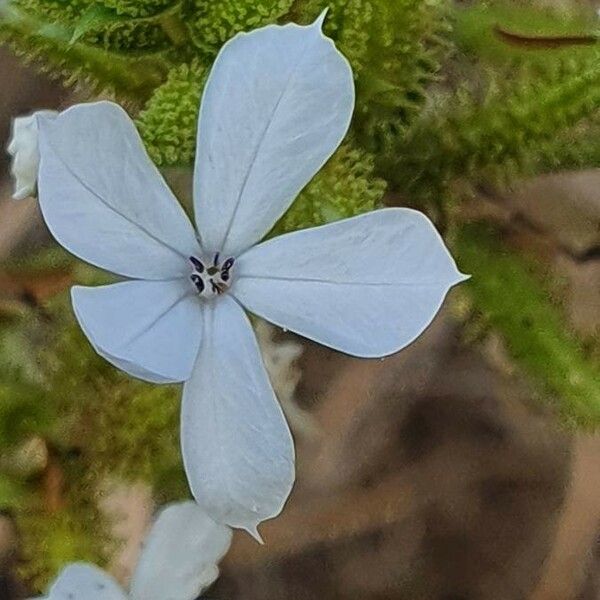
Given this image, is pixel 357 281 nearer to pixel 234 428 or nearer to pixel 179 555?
pixel 234 428

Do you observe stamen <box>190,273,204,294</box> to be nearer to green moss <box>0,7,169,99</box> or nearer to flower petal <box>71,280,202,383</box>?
flower petal <box>71,280,202,383</box>

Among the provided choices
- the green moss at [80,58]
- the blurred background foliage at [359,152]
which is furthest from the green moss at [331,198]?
the green moss at [80,58]

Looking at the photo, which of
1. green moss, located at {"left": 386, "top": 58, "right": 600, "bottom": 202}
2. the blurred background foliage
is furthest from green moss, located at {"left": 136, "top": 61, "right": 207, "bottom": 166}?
green moss, located at {"left": 386, "top": 58, "right": 600, "bottom": 202}

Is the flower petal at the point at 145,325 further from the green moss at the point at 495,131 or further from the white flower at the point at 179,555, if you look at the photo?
the green moss at the point at 495,131

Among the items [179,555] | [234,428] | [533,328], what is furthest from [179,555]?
[533,328]

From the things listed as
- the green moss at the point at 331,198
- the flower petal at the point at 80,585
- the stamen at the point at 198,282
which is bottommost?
the flower petal at the point at 80,585

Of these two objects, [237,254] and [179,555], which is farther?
[179,555]
